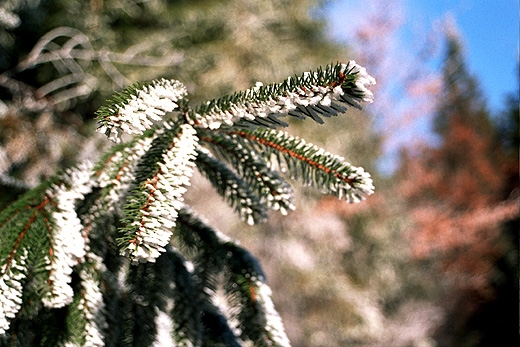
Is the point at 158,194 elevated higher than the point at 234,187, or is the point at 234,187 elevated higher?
the point at 234,187

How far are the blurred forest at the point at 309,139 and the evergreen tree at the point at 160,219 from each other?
19cm

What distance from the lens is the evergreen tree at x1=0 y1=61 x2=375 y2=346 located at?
52cm

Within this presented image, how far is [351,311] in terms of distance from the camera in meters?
5.07

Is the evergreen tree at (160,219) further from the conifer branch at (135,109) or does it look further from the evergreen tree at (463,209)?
the evergreen tree at (463,209)

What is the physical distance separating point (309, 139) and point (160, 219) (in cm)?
365

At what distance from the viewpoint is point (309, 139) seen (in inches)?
161

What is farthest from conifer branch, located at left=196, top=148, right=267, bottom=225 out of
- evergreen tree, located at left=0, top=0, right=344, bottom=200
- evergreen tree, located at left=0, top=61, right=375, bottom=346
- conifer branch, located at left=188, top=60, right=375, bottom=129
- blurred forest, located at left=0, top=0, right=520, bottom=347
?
evergreen tree, located at left=0, top=0, right=344, bottom=200

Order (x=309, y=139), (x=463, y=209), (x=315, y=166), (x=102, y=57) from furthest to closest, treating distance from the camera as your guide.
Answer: (x=463, y=209)
(x=309, y=139)
(x=102, y=57)
(x=315, y=166)

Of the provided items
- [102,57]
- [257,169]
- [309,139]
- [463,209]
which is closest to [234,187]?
[257,169]

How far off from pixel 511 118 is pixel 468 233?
657cm

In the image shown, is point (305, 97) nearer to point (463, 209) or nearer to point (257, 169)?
point (257, 169)

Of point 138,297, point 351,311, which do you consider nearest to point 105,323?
point 138,297

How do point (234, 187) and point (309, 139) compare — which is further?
point (309, 139)

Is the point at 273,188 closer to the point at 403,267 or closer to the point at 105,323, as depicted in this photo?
the point at 105,323
